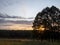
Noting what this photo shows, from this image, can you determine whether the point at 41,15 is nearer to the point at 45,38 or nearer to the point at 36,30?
the point at 36,30

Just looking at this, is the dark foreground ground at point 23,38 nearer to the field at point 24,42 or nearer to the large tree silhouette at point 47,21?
the field at point 24,42

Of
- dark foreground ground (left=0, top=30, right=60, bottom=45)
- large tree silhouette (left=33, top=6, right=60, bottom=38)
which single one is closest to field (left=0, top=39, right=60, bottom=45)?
dark foreground ground (left=0, top=30, right=60, bottom=45)

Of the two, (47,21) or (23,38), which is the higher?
(47,21)

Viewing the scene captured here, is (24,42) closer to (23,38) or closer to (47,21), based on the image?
(23,38)

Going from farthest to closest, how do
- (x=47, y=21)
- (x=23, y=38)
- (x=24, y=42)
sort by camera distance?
(x=47, y=21), (x=23, y=38), (x=24, y=42)

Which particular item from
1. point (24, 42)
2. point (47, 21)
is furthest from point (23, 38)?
point (47, 21)

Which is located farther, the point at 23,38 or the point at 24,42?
the point at 23,38

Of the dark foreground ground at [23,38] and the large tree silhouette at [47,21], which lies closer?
the dark foreground ground at [23,38]

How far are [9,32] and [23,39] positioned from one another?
1079 millimetres

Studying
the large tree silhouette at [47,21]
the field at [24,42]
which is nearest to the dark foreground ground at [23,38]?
the field at [24,42]

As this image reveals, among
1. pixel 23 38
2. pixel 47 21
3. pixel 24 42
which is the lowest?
pixel 24 42

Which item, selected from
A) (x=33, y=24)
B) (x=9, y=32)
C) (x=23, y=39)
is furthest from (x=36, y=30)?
(x=9, y=32)

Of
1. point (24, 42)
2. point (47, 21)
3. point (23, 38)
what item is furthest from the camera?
point (47, 21)

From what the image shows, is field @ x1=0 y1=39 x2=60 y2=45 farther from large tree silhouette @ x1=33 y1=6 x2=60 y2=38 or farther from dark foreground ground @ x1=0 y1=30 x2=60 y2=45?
large tree silhouette @ x1=33 y1=6 x2=60 y2=38
